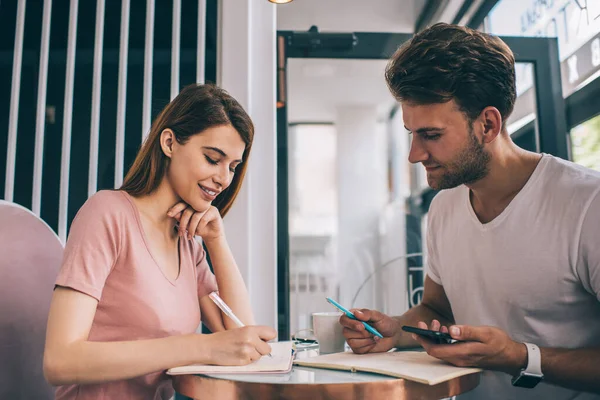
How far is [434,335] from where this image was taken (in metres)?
0.91

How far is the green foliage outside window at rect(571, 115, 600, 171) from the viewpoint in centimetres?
177

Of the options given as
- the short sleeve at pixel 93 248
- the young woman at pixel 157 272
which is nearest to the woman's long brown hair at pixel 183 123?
the young woman at pixel 157 272

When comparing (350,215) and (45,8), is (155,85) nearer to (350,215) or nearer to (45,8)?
(45,8)

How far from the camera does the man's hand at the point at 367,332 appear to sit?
3.53 ft

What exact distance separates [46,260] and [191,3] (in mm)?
1188

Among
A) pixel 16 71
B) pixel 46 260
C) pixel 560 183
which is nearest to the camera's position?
pixel 560 183

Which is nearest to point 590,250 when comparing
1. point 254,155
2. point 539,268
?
point 539,268

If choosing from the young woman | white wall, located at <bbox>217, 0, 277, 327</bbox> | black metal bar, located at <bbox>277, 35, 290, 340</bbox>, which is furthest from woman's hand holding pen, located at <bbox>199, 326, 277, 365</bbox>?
black metal bar, located at <bbox>277, 35, 290, 340</bbox>

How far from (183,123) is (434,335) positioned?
2.44 feet

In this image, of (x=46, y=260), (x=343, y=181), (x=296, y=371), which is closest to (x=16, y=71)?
(x=46, y=260)

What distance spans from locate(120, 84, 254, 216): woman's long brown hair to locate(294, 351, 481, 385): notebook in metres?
0.58

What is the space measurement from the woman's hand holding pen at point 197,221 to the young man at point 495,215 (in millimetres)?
437

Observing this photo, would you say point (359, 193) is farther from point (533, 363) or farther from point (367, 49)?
point (533, 363)

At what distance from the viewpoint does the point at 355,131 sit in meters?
2.09
